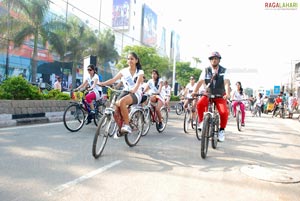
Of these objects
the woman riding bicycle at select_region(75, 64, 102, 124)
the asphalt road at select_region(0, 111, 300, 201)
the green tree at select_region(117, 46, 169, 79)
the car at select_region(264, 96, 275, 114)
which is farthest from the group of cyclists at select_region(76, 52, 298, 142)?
the green tree at select_region(117, 46, 169, 79)

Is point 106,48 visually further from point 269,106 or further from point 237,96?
point 237,96

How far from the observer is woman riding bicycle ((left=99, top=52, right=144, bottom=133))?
225 inches

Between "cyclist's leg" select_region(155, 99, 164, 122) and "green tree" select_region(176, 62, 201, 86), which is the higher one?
"green tree" select_region(176, 62, 201, 86)

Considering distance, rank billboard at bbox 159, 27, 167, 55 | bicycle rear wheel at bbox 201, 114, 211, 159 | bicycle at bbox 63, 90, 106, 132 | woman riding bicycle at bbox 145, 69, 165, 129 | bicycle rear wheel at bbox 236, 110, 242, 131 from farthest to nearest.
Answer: billboard at bbox 159, 27, 167, 55 < bicycle rear wheel at bbox 236, 110, 242, 131 < woman riding bicycle at bbox 145, 69, 165, 129 < bicycle at bbox 63, 90, 106, 132 < bicycle rear wheel at bbox 201, 114, 211, 159

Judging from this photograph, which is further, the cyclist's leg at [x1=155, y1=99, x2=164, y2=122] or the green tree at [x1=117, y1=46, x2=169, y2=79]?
the green tree at [x1=117, y1=46, x2=169, y2=79]

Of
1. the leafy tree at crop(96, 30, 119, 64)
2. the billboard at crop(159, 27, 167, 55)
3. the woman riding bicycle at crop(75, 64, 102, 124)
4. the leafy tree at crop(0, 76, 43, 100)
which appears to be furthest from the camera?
the billboard at crop(159, 27, 167, 55)

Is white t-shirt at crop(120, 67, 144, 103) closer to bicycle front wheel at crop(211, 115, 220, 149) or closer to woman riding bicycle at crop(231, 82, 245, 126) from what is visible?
bicycle front wheel at crop(211, 115, 220, 149)

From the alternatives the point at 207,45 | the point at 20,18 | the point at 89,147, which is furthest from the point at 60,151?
the point at 207,45

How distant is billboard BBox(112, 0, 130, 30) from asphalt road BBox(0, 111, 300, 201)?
Result: 66.7 meters

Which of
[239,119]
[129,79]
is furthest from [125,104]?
[239,119]

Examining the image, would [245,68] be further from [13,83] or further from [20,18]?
[13,83]

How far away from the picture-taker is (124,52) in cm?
3681

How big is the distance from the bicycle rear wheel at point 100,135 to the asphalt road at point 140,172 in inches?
5.3

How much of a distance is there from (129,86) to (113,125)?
888 millimetres
